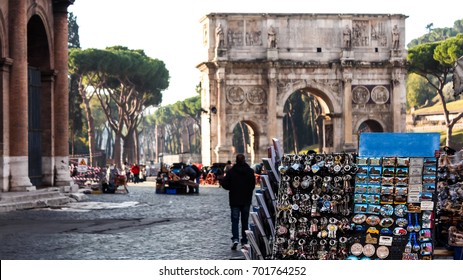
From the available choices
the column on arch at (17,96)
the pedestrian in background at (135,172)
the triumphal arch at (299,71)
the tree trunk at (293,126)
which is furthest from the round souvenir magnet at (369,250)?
the tree trunk at (293,126)

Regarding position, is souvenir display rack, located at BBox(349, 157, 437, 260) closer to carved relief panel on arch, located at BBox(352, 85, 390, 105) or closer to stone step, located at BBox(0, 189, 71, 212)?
stone step, located at BBox(0, 189, 71, 212)

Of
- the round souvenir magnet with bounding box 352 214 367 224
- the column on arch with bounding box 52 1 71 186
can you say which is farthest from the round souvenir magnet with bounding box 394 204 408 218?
the column on arch with bounding box 52 1 71 186

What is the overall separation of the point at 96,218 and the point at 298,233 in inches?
364

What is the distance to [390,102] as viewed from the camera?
162 ft

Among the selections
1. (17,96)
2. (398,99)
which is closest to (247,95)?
(398,99)

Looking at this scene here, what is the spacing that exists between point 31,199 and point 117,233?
6.74 meters

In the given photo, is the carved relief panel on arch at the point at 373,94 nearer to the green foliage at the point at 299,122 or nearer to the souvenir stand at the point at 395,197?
the green foliage at the point at 299,122

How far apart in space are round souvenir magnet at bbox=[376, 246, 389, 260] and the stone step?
38.9 feet

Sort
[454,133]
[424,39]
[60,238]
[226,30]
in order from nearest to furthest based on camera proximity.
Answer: [60,238] < [226,30] < [454,133] < [424,39]

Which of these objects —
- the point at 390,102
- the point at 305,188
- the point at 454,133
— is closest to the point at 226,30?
the point at 390,102

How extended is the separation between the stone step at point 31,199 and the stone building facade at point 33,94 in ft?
1.11

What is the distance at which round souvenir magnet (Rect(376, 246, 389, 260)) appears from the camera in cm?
885

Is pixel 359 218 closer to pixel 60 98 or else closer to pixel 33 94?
pixel 33 94

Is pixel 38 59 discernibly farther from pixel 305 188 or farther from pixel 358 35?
pixel 358 35
